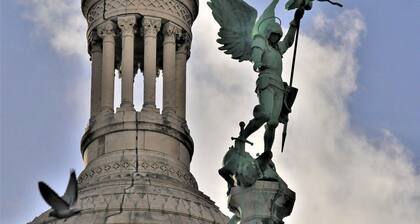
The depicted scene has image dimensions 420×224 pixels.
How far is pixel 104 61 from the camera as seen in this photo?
81.4 m

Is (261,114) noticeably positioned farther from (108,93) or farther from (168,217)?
(108,93)

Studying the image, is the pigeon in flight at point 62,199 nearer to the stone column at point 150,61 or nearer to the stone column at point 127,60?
the stone column at point 127,60

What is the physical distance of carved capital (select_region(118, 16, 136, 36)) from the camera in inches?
3209

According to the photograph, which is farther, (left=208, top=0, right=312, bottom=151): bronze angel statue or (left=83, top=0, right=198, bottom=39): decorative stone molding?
(left=83, top=0, right=198, bottom=39): decorative stone molding

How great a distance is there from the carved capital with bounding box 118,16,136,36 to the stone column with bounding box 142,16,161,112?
1.10 ft

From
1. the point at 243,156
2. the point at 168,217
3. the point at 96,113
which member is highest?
the point at 96,113

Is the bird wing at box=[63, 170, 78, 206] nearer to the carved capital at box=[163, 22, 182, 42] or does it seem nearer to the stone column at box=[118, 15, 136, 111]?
the stone column at box=[118, 15, 136, 111]

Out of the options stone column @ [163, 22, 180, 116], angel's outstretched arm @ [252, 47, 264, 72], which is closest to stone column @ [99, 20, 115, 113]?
stone column @ [163, 22, 180, 116]

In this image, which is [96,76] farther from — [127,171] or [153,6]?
[127,171]

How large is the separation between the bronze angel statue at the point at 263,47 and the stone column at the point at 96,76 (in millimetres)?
31370

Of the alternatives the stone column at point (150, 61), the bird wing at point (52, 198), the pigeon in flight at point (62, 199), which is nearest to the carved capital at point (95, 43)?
the stone column at point (150, 61)

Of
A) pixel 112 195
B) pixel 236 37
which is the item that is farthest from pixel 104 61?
pixel 236 37

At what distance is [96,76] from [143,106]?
5.77 feet

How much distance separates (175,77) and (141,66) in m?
1.77
